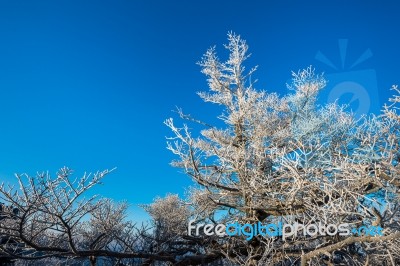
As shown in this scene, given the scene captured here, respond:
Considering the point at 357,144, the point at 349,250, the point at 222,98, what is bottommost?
the point at 349,250

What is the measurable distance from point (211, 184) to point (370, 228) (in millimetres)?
4170

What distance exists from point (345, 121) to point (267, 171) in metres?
2.77

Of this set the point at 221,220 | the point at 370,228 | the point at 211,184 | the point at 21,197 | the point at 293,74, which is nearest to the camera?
the point at 21,197

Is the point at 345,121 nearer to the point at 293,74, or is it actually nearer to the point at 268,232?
the point at 293,74

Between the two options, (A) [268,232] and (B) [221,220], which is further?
(B) [221,220]

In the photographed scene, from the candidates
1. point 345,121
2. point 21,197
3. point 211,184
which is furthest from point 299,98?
point 21,197

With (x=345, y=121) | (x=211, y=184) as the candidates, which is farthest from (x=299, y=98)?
(x=211, y=184)

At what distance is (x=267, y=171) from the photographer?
26.7 feet

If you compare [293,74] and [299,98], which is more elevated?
[293,74]

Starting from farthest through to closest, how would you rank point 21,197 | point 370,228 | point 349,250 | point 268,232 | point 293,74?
point 293,74
point 268,232
point 349,250
point 370,228
point 21,197

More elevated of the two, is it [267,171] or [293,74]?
[293,74]

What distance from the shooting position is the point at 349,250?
713 centimetres

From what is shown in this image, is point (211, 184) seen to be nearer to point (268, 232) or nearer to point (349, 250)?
point (268, 232)

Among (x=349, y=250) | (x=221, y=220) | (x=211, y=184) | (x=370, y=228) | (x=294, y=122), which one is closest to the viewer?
(x=370, y=228)
